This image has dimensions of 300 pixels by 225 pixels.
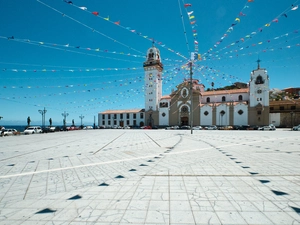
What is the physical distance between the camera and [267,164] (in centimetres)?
642

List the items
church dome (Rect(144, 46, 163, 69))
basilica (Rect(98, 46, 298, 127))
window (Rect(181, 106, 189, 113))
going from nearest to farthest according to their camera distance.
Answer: basilica (Rect(98, 46, 298, 127)) → church dome (Rect(144, 46, 163, 69)) → window (Rect(181, 106, 189, 113))

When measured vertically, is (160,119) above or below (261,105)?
below

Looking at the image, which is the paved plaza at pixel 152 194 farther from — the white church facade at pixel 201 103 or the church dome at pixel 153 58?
the church dome at pixel 153 58

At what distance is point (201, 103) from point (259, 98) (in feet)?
48.4

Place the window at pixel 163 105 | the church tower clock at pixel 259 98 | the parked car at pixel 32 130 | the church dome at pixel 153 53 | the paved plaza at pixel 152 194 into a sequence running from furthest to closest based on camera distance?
1. the window at pixel 163 105
2. the church dome at pixel 153 53
3. the church tower clock at pixel 259 98
4. the parked car at pixel 32 130
5. the paved plaza at pixel 152 194

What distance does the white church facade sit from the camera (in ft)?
142

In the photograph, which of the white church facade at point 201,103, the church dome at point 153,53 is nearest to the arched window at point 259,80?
the white church facade at point 201,103

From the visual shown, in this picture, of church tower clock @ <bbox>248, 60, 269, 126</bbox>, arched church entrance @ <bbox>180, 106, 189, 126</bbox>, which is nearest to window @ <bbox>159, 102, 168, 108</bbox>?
arched church entrance @ <bbox>180, 106, 189, 126</bbox>

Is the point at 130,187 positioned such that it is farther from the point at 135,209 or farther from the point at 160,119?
the point at 160,119

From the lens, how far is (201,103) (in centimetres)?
5103

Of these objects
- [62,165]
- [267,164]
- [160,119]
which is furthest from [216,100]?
[62,165]

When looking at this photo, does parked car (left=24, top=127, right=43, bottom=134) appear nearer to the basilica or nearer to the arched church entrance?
the basilica

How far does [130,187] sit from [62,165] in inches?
146

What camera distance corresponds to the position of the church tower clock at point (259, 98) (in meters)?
41.7
